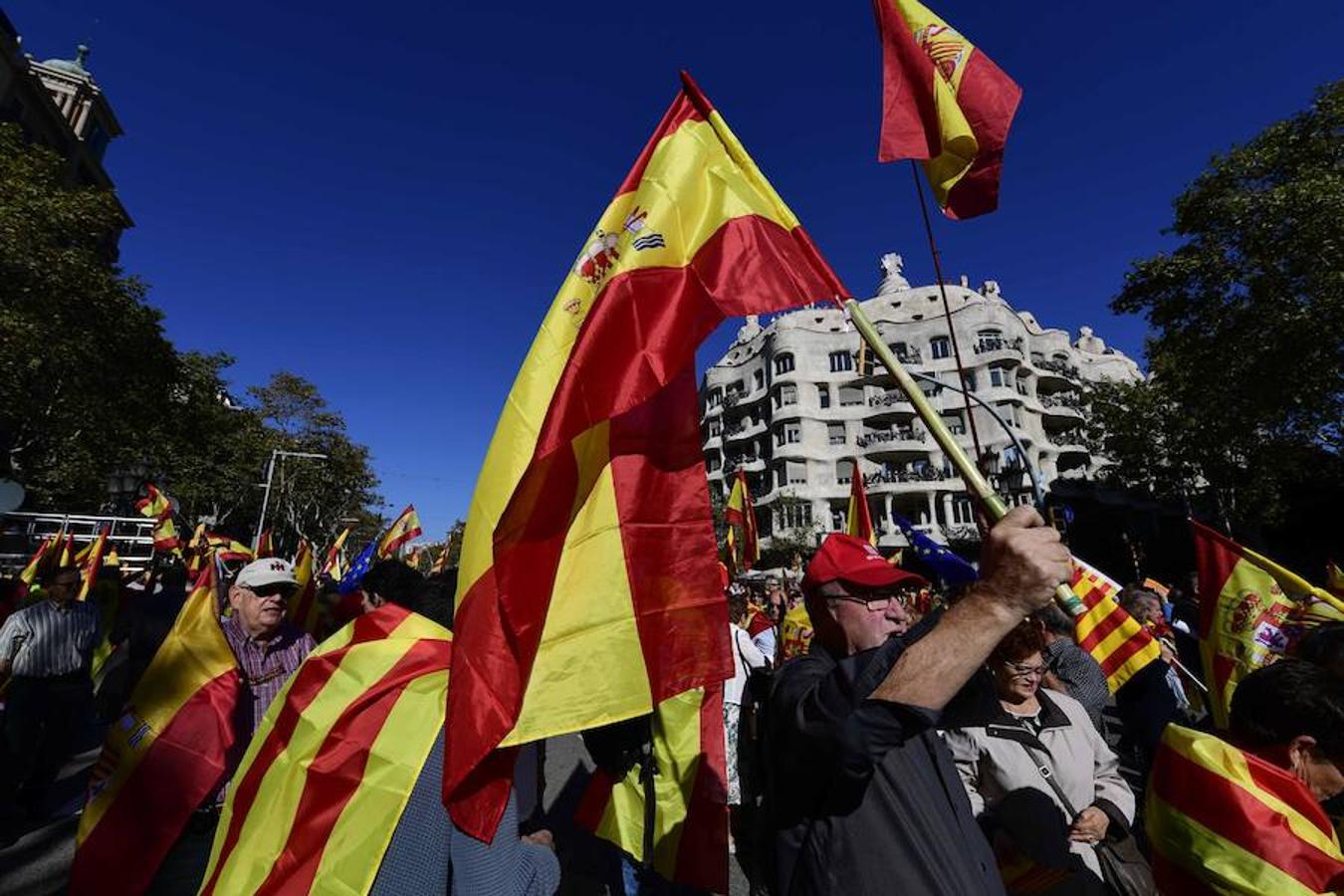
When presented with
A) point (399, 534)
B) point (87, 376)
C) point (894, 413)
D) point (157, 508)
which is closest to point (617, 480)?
point (399, 534)

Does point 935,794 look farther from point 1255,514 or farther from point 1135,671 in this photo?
point 1255,514

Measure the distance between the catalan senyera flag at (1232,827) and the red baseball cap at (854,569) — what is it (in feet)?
2.73

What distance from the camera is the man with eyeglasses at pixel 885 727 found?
4.53ft

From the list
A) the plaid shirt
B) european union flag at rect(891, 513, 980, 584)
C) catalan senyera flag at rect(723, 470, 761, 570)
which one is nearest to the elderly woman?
the plaid shirt

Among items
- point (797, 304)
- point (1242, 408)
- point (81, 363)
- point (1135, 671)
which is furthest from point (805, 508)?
point (797, 304)

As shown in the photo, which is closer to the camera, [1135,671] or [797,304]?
[797,304]

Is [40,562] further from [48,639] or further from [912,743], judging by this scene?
[912,743]

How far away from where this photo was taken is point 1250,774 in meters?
1.75

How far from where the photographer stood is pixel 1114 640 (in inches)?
205

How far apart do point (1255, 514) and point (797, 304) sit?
36910mm

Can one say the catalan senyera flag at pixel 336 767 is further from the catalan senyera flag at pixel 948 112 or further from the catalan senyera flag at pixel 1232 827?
the catalan senyera flag at pixel 948 112

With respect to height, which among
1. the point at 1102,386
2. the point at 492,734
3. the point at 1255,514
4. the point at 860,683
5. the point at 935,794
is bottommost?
the point at 935,794

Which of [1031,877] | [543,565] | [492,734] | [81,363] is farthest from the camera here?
[81,363]

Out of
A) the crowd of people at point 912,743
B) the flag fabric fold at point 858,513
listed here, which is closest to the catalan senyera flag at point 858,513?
the flag fabric fold at point 858,513
